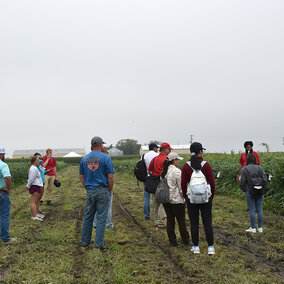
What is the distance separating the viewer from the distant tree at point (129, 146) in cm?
12612

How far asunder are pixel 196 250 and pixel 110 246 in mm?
1688

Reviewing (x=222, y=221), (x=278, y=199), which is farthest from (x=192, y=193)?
(x=278, y=199)

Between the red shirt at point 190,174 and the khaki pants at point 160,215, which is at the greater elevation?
the red shirt at point 190,174

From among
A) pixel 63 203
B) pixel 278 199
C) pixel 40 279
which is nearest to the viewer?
pixel 40 279

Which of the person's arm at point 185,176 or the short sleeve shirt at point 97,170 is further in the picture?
the short sleeve shirt at point 97,170

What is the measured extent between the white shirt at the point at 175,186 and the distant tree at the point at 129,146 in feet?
390

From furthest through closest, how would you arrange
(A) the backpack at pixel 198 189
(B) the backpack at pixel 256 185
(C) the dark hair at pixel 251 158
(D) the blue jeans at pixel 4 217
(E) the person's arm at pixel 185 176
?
(C) the dark hair at pixel 251 158 → (B) the backpack at pixel 256 185 → (D) the blue jeans at pixel 4 217 → (E) the person's arm at pixel 185 176 → (A) the backpack at pixel 198 189

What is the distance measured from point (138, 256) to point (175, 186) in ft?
4.95

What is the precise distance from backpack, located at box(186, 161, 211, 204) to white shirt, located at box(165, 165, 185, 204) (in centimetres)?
64

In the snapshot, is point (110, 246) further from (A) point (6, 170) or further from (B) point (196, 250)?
(A) point (6, 170)

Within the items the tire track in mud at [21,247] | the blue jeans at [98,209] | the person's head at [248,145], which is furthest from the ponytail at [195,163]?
the person's head at [248,145]

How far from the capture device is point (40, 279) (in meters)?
4.59

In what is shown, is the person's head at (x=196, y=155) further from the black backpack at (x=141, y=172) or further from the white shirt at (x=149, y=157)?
the black backpack at (x=141, y=172)

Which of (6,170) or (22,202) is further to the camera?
(22,202)
